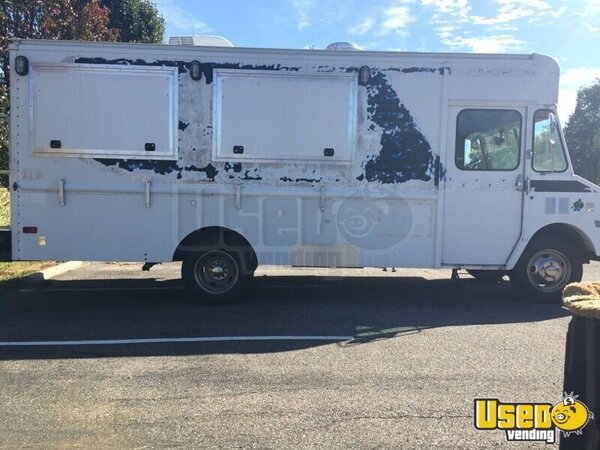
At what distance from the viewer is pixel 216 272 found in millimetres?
6855

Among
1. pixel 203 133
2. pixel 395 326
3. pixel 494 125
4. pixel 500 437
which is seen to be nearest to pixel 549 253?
pixel 494 125

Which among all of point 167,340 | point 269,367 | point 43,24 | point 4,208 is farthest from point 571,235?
point 4,208

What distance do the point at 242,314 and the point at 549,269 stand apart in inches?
166

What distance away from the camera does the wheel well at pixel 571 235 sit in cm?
695

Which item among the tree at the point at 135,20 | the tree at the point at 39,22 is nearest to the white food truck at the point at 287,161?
the tree at the point at 39,22

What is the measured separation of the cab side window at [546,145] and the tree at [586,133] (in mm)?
28073

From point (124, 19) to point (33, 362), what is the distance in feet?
40.0

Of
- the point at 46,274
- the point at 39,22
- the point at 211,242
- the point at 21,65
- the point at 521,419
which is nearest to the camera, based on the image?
the point at 521,419

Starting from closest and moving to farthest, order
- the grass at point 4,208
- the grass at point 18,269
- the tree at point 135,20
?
the grass at point 18,269 < the grass at point 4,208 < the tree at point 135,20

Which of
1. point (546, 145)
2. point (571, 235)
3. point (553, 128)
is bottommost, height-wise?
point (571, 235)

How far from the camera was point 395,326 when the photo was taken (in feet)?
19.4

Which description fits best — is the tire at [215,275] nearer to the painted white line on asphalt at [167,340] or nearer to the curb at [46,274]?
the painted white line on asphalt at [167,340]

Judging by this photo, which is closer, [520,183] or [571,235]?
[520,183]

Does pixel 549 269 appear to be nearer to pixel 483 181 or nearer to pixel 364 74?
pixel 483 181
